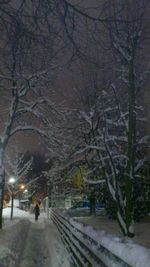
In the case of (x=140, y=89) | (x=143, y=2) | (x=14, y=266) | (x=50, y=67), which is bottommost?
(x=14, y=266)

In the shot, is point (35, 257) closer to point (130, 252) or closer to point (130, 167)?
point (130, 167)

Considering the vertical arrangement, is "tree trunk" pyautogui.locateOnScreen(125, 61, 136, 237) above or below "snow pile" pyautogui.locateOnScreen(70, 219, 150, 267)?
above

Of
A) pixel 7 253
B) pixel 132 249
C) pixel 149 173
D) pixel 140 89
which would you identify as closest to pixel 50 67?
pixel 149 173

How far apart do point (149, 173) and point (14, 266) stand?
1254cm

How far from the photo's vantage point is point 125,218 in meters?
12.1

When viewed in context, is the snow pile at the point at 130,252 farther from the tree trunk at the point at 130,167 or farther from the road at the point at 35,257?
the road at the point at 35,257

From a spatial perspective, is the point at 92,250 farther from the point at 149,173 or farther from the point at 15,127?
the point at 15,127

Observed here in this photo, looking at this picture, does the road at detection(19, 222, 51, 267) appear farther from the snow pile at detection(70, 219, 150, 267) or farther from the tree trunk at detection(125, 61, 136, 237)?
the snow pile at detection(70, 219, 150, 267)

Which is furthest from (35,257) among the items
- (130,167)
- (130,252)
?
(130,252)

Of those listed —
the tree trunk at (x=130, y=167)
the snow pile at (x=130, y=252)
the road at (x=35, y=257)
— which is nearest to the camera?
the snow pile at (x=130, y=252)

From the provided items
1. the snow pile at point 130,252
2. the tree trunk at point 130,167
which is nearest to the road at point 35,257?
the tree trunk at point 130,167

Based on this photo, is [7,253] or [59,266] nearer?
[59,266]

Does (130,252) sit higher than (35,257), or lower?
higher

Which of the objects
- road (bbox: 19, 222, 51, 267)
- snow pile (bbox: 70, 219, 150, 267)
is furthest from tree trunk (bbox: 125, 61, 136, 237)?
snow pile (bbox: 70, 219, 150, 267)
